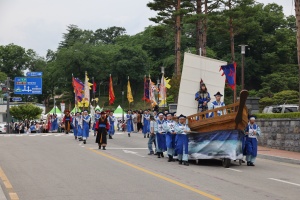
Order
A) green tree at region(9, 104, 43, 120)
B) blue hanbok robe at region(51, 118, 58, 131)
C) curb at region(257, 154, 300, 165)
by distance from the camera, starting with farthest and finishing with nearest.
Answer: green tree at region(9, 104, 43, 120) → blue hanbok robe at region(51, 118, 58, 131) → curb at region(257, 154, 300, 165)

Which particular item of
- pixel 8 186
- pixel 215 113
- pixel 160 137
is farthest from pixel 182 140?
pixel 8 186

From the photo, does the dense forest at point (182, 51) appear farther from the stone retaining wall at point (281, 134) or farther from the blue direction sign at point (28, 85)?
the stone retaining wall at point (281, 134)

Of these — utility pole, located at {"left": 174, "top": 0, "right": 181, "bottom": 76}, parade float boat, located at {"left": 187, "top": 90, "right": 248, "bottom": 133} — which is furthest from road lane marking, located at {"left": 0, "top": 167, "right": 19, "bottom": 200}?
utility pole, located at {"left": 174, "top": 0, "right": 181, "bottom": 76}

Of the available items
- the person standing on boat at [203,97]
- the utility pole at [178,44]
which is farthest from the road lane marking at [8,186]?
the utility pole at [178,44]

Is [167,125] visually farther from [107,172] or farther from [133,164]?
[107,172]

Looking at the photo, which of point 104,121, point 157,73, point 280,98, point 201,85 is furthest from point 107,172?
point 157,73

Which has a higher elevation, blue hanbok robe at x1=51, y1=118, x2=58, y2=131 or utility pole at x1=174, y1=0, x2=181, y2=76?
utility pole at x1=174, y1=0, x2=181, y2=76

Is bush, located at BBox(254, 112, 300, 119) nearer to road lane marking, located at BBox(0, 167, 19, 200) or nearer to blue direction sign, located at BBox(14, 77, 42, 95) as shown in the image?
road lane marking, located at BBox(0, 167, 19, 200)

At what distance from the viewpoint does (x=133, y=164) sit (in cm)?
1788

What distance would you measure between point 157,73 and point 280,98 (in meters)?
44.0

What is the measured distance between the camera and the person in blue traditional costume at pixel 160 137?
20.7m

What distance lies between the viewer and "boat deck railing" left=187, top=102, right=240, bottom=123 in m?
17.0

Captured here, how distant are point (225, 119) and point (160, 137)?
14.7 ft

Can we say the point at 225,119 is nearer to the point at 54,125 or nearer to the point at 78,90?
the point at 78,90
